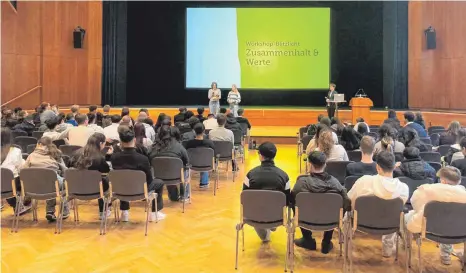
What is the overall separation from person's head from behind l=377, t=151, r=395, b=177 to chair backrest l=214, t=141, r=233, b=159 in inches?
142

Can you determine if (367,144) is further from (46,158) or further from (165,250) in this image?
(46,158)

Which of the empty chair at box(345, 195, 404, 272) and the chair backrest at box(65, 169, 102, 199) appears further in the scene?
the chair backrest at box(65, 169, 102, 199)

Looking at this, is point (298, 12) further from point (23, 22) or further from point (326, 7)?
point (23, 22)

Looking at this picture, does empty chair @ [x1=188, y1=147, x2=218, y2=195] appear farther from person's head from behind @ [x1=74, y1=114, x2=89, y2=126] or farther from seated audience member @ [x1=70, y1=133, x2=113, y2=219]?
person's head from behind @ [x1=74, y1=114, x2=89, y2=126]

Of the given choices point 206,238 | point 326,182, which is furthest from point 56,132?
point 326,182

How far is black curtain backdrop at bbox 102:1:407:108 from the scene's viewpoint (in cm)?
1562

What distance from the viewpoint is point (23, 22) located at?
13609mm

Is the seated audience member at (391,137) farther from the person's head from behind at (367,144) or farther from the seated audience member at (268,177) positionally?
the seated audience member at (268,177)

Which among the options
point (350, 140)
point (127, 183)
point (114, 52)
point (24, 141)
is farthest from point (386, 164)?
point (114, 52)

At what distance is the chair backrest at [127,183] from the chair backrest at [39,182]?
682 mm

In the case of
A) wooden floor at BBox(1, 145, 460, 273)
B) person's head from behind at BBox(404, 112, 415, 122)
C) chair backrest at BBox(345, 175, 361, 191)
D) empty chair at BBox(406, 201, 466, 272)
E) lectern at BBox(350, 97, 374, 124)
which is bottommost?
wooden floor at BBox(1, 145, 460, 273)

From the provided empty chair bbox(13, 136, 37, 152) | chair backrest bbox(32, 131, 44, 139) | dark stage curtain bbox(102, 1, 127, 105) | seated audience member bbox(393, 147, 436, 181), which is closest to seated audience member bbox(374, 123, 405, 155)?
seated audience member bbox(393, 147, 436, 181)

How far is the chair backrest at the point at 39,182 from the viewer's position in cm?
503

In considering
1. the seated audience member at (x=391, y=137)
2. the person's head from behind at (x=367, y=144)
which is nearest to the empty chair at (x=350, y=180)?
the person's head from behind at (x=367, y=144)
